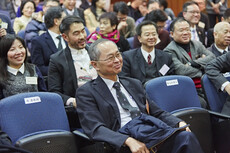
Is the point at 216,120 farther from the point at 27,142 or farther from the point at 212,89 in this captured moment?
the point at 27,142

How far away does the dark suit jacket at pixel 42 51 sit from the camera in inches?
158

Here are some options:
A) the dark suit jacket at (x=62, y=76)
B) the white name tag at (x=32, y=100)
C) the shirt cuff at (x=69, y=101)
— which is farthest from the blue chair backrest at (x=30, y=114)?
the dark suit jacket at (x=62, y=76)

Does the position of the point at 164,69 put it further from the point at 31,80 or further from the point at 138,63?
the point at 31,80

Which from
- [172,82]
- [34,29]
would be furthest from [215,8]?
[172,82]

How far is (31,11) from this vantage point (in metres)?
5.58

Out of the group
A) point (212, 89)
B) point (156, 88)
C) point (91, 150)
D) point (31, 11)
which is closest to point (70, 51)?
point (156, 88)

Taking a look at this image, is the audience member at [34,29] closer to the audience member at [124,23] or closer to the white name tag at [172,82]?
the audience member at [124,23]

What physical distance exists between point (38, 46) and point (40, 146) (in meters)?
1.93

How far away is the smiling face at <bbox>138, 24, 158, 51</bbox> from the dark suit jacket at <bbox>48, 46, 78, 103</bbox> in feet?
3.23

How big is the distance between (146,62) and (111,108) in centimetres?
140

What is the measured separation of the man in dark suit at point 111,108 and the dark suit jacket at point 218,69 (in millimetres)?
797

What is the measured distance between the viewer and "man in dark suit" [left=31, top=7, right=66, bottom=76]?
4012mm

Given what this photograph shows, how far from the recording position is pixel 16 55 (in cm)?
304

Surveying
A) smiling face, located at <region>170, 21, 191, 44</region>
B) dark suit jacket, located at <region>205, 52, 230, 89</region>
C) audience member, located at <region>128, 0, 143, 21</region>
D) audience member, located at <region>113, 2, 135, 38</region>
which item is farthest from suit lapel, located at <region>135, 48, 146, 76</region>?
audience member, located at <region>128, 0, 143, 21</region>
